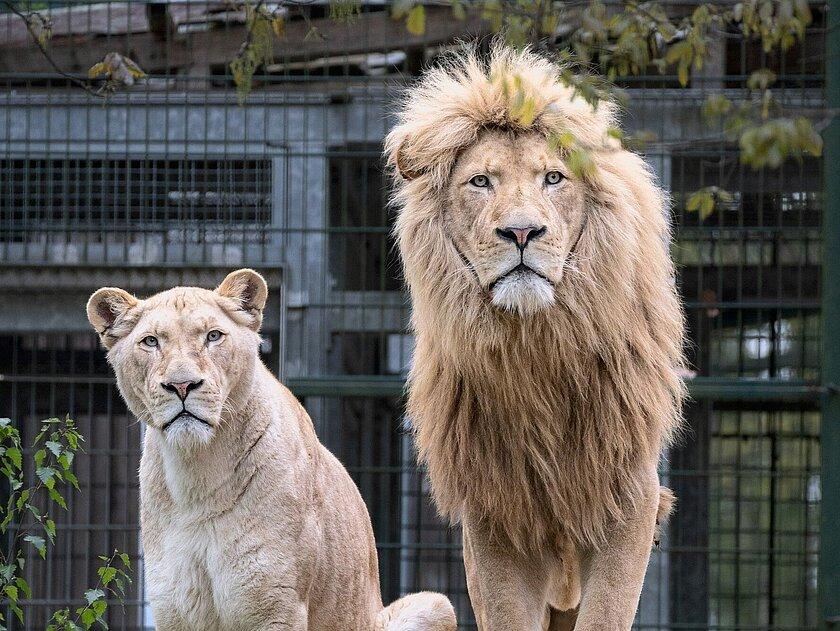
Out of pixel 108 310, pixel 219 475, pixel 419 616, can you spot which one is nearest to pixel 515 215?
pixel 219 475

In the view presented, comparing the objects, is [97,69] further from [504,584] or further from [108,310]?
[504,584]

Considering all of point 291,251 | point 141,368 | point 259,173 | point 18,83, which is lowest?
point 141,368

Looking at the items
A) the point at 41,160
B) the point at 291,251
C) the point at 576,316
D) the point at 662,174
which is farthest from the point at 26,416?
the point at 576,316

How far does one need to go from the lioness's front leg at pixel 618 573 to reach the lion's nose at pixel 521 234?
2.99ft

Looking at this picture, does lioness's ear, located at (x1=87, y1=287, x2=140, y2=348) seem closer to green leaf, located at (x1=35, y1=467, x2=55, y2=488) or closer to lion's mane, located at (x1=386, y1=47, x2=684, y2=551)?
green leaf, located at (x1=35, y1=467, x2=55, y2=488)

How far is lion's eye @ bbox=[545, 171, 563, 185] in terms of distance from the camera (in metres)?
3.67

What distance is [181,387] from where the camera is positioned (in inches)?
137

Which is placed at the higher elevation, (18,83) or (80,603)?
(18,83)

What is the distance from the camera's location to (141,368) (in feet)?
11.9

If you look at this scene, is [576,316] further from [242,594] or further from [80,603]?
[80,603]

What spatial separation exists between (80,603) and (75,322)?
52.8 inches

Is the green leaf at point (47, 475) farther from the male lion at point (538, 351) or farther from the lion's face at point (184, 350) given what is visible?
the male lion at point (538, 351)

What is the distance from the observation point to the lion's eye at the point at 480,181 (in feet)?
12.2

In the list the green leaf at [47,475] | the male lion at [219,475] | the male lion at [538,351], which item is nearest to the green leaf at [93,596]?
the green leaf at [47,475]
